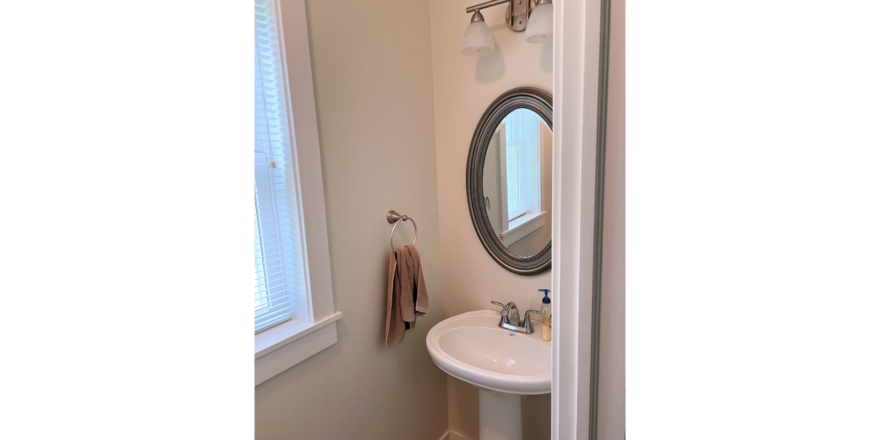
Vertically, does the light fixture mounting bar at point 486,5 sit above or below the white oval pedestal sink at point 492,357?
above

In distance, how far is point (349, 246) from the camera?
4.59 ft

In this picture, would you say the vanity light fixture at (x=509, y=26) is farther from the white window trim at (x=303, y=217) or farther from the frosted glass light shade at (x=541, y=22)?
Result: the white window trim at (x=303, y=217)

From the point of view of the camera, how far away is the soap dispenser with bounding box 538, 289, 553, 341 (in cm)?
150

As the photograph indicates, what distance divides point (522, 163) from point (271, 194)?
36.5 inches

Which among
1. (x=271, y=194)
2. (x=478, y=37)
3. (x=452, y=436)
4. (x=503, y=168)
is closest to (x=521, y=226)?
(x=503, y=168)

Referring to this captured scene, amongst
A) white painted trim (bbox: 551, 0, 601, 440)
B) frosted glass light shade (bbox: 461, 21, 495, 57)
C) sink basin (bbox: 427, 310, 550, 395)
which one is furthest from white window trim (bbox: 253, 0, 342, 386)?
white painted trim (bbox: 551, 0, 601, 440)

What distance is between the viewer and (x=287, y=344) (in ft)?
3.81

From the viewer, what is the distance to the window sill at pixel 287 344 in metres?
1.10

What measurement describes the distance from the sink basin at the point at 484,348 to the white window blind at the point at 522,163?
442 millimetres

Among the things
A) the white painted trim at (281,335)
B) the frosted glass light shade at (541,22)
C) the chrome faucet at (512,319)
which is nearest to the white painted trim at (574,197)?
the white painted trim at (281,335)

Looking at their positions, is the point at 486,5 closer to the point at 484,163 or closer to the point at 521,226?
the point at 484,163
